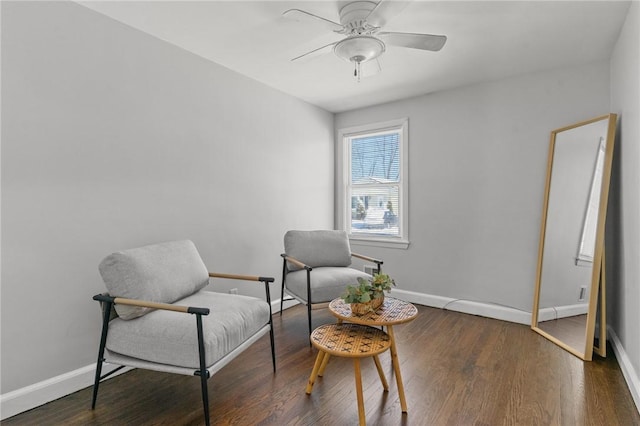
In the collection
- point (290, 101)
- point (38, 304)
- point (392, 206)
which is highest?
point (290, 101)

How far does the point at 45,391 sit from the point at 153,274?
91 centimetres

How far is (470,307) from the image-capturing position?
3.62 m

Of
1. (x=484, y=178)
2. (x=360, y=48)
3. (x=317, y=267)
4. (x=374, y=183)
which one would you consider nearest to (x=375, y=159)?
(x=374, y=183)

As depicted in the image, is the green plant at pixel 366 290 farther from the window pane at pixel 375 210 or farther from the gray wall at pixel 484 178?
the window pane at pixel 375 210

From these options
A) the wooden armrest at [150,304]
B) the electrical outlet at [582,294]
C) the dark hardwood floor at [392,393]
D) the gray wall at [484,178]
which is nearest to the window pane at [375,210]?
the gray wall at [484,178]

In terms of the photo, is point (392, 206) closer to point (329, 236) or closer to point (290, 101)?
point (329, 236)

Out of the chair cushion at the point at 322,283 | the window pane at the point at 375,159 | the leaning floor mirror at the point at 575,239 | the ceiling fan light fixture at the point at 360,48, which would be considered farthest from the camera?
the window pane at the point at 375,159

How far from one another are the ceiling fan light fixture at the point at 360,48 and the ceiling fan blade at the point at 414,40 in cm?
6

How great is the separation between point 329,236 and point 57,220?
232 centimetres

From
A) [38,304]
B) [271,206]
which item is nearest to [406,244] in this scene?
[271,206]

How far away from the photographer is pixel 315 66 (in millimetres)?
3121

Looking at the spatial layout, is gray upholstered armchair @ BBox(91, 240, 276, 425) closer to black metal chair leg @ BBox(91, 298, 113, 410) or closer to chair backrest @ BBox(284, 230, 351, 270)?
black metal chair leg @ BBox(91, 298, 113, 410)

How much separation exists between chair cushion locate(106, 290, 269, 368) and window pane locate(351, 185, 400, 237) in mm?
2553

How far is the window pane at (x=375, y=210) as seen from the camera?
4.25 m
